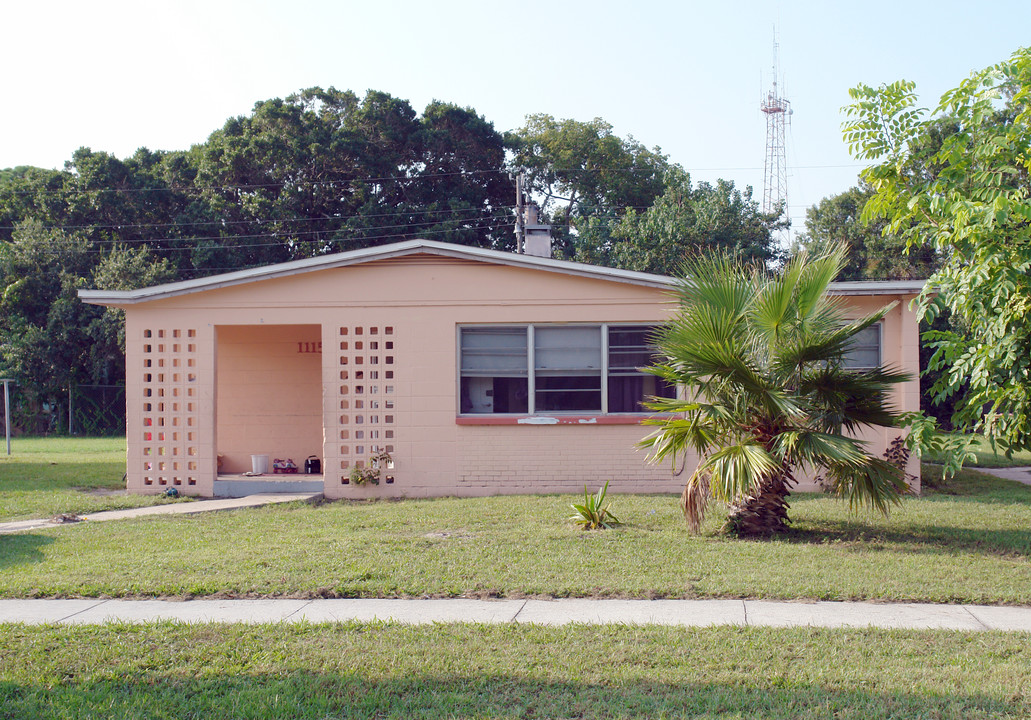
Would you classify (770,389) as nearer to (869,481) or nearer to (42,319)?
(869,481)

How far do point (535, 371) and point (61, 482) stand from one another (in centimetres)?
834

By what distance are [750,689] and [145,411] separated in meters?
11.4

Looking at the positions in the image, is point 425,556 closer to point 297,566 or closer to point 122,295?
point 297,566

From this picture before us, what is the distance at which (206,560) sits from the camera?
8297mm

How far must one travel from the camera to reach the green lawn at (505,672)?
15.3 ft

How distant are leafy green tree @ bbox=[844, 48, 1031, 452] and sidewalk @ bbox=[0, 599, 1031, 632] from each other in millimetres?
1866

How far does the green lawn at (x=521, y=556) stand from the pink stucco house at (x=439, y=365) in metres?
1.93

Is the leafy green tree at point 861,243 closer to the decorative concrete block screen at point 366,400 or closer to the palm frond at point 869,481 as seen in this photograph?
the decorative concrete block screen at point 366,400

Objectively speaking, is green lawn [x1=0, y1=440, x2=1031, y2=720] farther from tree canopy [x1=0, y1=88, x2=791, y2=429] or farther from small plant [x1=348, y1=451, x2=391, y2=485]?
tree canopy [x1=0, y1=88, x2=791, y2=429]

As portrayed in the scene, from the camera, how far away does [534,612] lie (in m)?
6.57

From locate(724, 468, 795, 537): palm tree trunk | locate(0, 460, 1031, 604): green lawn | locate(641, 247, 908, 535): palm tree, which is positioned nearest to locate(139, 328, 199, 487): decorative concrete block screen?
locate(0, 460, 1031, 604): green lawn

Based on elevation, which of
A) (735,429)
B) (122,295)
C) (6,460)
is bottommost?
(6,460)

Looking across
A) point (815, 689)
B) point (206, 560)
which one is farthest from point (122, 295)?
point (815, 689)

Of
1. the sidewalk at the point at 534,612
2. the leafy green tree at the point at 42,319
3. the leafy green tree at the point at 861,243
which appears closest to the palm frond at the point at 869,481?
the sidewalk at the point at 534,612
